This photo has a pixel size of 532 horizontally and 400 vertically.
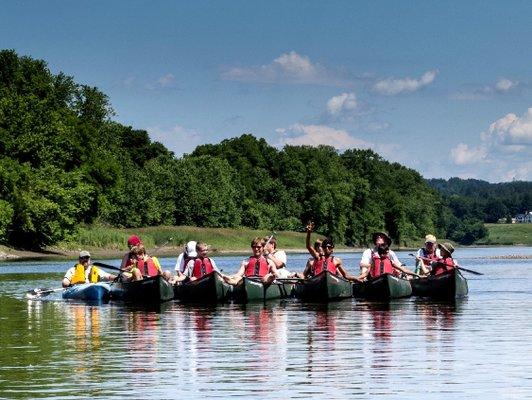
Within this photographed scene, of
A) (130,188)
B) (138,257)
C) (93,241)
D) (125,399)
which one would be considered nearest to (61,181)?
(93,241)

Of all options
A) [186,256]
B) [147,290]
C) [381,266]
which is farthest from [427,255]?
[147,290]

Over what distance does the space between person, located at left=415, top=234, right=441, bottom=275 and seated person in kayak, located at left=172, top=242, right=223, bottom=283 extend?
6090 mm

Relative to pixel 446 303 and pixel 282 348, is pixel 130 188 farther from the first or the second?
pixel 282 348

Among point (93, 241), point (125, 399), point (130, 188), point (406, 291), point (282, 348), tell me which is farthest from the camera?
point (130, 188)

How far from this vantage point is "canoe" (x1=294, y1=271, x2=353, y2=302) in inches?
1406

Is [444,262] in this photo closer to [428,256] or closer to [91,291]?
[428,256]

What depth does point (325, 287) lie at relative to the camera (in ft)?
117

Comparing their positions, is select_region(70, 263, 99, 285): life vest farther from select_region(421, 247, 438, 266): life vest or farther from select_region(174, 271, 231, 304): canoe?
select_region(421, 247, 438, 266): life vest

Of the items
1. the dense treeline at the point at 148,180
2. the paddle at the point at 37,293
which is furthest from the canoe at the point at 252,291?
the dense treeline at the point at 148,180

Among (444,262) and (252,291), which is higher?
(444,262)

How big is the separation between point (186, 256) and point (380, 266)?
17.4 ft

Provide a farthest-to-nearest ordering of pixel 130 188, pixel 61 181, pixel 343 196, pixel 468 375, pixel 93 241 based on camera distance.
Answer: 1. pixel 343 196
2. pixel 130 188
3. pixel 93 241
4. pixel 61 181
5. pixel 468 375

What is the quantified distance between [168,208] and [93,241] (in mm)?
29193

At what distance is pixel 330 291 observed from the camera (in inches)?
1412
